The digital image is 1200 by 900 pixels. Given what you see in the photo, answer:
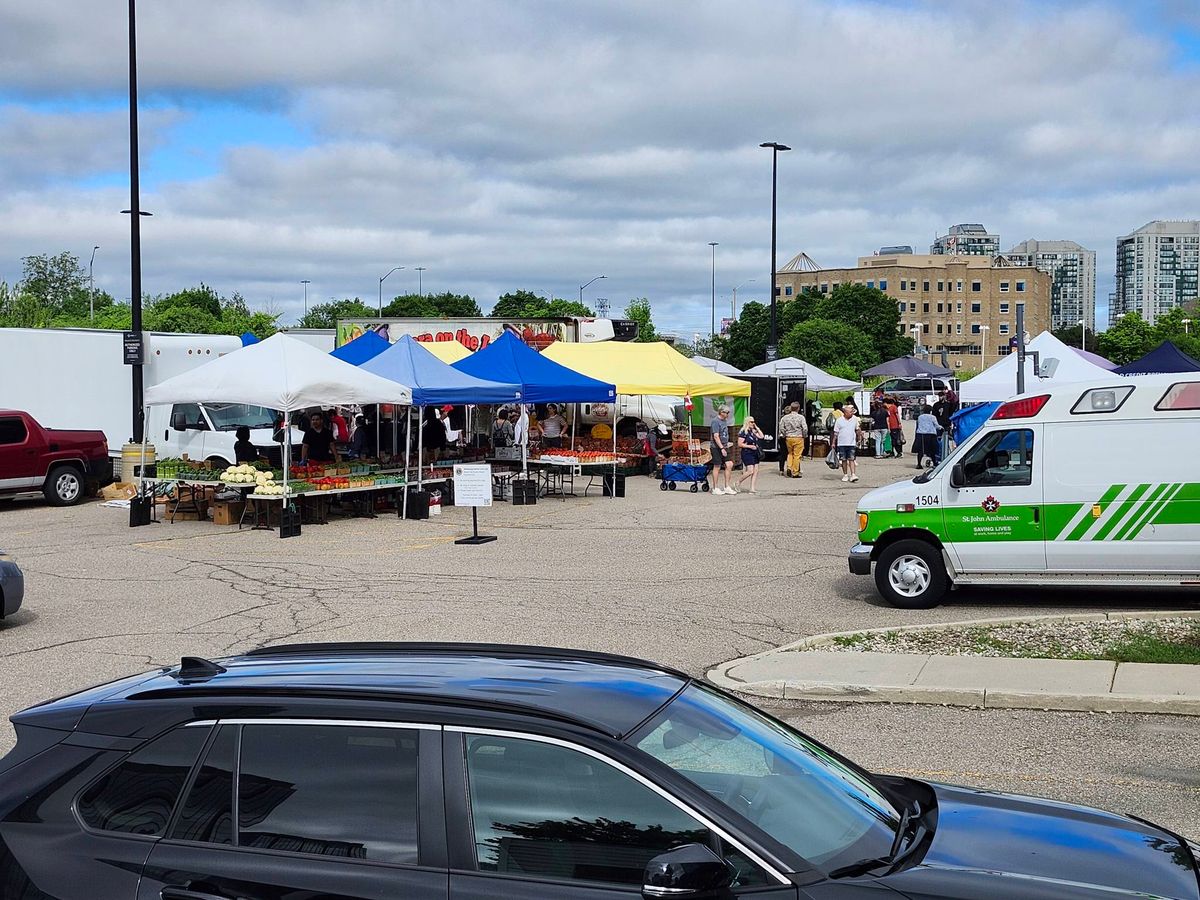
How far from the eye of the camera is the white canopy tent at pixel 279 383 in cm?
2014

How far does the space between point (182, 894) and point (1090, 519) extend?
35.6ft

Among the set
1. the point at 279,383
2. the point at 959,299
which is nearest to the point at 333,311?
the point at 959,299

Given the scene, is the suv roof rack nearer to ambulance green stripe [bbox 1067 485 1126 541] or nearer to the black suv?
Result: the black suv

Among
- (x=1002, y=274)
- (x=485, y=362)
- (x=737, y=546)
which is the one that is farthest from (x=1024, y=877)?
(x=1002, y=274)

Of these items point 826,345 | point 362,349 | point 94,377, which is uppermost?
point 826,345

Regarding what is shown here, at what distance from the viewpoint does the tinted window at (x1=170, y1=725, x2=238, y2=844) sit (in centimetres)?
363

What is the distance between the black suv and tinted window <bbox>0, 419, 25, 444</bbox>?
21.9 m

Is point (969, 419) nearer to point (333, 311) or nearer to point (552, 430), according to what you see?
point (552, 430)

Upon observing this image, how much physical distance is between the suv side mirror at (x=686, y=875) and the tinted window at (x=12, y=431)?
23.5 meters

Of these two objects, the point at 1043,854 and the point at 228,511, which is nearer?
the point at 1043,854

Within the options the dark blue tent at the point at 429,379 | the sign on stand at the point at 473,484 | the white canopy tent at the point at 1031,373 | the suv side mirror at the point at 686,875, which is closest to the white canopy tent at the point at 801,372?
the white canopy tent at the point at 1031,373

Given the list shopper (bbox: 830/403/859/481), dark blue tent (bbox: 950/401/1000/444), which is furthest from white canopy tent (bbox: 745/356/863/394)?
shopper (bbox: 830/403/859/481)

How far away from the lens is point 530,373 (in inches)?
1025

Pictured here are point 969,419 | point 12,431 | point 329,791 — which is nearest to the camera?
point 329,791
